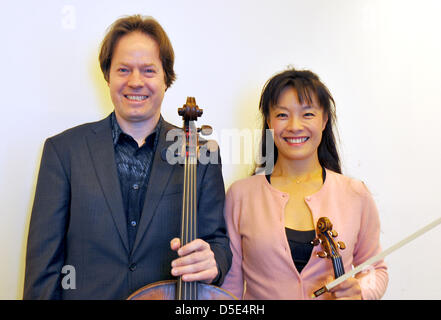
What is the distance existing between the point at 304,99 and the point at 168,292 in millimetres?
749

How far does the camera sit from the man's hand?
1015 millimetres

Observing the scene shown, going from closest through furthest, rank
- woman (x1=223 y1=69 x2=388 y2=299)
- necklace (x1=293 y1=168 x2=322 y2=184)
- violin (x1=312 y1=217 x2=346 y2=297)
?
violin (x1=312 y1=217 x2=346 y2=297) < woman (x1=223 y1=69 x2=388 y2=299) < necklace (x1=293 y1=168 x2=322 y2=184)

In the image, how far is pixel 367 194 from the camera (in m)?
1.32

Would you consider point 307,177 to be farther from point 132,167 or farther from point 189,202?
point 132,167

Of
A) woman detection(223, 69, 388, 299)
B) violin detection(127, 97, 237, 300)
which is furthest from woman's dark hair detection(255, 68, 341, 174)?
violin detection(127, 97, 237, 300)

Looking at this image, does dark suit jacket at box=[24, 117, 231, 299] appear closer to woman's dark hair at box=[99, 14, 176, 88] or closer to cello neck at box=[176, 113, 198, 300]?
cello neck at box=[176, 113, 198, 300]

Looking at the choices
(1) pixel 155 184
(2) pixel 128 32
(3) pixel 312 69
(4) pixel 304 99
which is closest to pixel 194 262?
(1) pixel 155 184

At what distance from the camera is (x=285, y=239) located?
4.03 ft

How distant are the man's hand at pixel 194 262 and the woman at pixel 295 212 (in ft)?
0.82

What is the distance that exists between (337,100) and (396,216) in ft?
1.86

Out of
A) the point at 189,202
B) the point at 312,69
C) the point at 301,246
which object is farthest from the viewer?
the point at 312,69

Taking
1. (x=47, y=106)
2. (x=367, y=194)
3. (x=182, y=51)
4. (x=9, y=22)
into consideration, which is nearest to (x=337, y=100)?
(x=367, y=194)

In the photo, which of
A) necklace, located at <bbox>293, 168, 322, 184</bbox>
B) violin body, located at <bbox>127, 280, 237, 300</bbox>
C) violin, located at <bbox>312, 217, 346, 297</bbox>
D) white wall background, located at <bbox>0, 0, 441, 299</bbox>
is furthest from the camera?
white wall background, located at <bbox>0, 0, 441, 299</bbox>

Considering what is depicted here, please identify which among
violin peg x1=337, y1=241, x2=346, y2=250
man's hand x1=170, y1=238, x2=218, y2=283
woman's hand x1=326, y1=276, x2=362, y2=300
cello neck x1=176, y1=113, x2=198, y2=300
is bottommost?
woman's hand x1=326, y1=276, x2=362, y2=300
